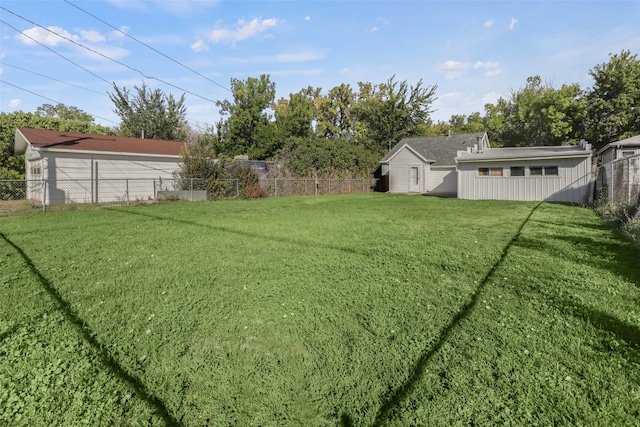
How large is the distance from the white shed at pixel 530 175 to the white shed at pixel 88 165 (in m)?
18.0

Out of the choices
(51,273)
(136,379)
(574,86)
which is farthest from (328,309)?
(574,86)

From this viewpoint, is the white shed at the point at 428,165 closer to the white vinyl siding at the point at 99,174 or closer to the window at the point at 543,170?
the window at the point at 543,170

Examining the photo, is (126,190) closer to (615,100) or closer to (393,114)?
(393,114)

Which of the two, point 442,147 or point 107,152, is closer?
point 107,152

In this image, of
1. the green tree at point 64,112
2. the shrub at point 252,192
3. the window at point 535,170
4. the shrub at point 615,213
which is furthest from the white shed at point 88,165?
the green tree at point 64,112

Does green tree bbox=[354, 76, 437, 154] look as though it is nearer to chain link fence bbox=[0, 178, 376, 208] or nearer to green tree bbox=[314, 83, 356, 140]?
green tree bbox=[314, 83, 356, 140]

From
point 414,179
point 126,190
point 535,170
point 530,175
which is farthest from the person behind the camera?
point 414,179

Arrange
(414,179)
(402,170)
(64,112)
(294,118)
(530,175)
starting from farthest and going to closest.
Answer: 1. (64,112)
2. (294,118)
3. (402,170)
4. (414,179)
5. (530,175)

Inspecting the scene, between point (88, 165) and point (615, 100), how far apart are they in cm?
4100

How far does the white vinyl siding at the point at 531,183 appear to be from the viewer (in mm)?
16156

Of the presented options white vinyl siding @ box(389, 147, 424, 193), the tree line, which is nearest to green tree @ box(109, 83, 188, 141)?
the tree line

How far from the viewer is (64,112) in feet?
164

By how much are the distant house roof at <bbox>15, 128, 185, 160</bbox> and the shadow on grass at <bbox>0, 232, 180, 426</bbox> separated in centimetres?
A: 1512

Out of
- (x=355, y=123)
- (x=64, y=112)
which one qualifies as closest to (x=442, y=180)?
(x=355, y=123)
